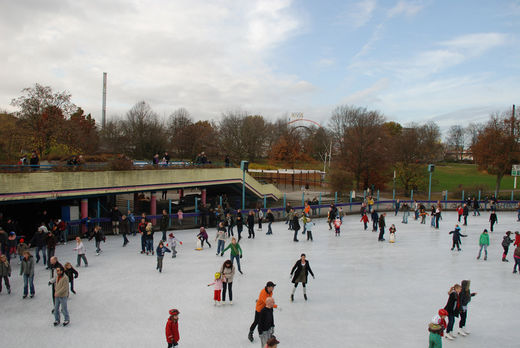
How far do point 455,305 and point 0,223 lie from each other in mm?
19523

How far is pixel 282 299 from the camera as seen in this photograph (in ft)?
34.3

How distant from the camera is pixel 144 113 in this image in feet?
201

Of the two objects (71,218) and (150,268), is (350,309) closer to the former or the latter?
(150,268)

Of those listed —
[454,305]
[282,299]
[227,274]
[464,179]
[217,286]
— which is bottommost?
[282,299]

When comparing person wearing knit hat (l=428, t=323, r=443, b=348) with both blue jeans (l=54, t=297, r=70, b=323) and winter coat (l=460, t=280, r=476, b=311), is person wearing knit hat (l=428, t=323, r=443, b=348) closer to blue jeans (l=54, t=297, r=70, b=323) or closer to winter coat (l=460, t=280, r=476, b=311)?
winter coat (l=460, t=280, r=476, b=311)


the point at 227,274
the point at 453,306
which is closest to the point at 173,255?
the point at 227,274

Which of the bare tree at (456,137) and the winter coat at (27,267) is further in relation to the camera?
the bare tree at (456,137)

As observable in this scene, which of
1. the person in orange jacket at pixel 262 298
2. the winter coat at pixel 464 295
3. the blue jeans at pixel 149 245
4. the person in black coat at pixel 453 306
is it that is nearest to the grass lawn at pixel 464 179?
the blue jeans at pixel 149 245

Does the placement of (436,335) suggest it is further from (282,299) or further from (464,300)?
(282,299)

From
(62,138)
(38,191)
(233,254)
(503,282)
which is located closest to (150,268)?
(233,254)

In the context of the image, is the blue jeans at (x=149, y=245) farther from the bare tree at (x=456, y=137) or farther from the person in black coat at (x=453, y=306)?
the bare tree at (x=456, y=137)

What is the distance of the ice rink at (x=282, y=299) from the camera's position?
8250mm

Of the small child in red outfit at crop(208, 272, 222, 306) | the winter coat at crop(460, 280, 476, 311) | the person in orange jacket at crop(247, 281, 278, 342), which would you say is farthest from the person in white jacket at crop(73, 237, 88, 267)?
the winter coat at crop(460, 280, 476, 311)

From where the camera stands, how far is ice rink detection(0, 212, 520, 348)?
8250mm
